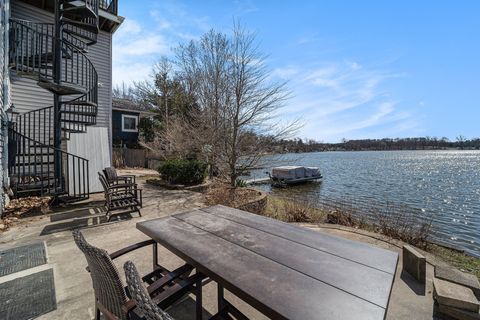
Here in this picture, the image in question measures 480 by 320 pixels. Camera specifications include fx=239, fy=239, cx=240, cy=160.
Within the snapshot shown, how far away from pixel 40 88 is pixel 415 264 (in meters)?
10.1

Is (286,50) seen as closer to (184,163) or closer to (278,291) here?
(184,163)

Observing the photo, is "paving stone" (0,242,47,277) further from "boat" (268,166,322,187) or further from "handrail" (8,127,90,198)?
"boat" (268,166,322,187)

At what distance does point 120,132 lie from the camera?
55.4 feet

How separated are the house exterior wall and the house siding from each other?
8.27m

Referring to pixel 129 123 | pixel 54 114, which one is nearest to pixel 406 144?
pixel 129 123

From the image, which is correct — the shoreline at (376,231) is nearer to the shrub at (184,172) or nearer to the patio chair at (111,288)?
the shrub at (184,172)

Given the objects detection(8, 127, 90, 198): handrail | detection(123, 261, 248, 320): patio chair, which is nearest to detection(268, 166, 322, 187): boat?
detection(8, 127, 90, 198): handrail

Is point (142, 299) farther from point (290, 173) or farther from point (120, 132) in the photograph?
point (290, 173)

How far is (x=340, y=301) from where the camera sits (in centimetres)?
114

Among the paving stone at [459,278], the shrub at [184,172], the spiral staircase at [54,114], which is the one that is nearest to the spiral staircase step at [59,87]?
the spiral staircase at [54,114]

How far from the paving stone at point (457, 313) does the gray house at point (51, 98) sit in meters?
6.84

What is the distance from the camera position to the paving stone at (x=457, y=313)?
208 centimetres

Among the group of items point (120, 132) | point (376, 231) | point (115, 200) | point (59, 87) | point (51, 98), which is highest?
point (51, 98)

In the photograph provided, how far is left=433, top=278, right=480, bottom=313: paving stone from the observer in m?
2.11
